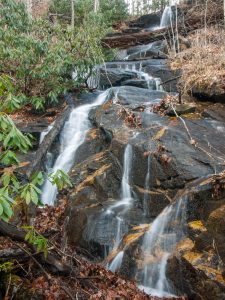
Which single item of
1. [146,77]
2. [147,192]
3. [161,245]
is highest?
[146,77]

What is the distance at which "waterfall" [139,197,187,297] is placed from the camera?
5410mm

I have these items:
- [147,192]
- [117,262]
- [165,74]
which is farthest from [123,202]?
[165,74]

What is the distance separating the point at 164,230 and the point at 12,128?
12.2ft

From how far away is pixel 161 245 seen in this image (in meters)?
5.80

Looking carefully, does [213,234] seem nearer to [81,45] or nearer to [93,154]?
[93,154]

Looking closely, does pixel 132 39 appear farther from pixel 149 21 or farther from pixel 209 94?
pixel 209 94

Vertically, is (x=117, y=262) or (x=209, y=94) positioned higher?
(x=209, y=94)

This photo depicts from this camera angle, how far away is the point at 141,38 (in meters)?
19.6

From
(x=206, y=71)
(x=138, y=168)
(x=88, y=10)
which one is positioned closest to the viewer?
(x=138, y=168)

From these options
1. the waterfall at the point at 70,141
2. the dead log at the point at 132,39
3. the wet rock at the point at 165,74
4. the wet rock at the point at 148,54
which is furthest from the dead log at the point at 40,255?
the dead log at the point at 132,39

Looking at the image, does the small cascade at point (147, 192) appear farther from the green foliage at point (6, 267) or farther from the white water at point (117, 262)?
the green foliage at point (6, 267)

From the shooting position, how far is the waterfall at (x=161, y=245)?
5.41m

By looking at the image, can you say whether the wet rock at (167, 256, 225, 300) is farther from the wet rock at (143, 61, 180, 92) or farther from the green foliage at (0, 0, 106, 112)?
the wet rock at (143, 61, 180, 92)

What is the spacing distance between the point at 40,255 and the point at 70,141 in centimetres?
581
